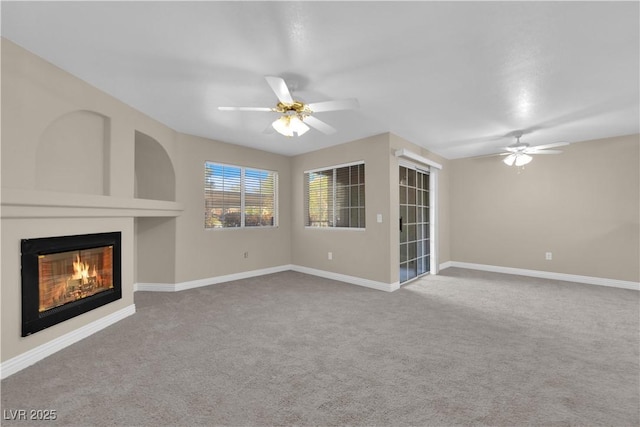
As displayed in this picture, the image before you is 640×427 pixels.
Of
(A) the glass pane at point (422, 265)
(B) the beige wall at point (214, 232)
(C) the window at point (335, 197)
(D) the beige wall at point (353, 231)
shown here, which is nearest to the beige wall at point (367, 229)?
(D) the beige wall at point (353, 231)

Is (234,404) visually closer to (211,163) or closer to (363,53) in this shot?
(363,53)

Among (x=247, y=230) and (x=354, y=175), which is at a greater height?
(x=354, y=175)

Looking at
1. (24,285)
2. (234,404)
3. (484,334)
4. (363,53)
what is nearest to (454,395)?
(484,334)

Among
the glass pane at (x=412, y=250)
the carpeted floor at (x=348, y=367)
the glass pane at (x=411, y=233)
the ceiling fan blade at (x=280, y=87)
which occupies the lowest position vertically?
the carpeted floor at (x=348, y=367)

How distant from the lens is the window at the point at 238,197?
16.0 feet

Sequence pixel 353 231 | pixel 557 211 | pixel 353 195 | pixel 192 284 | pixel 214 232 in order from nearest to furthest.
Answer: pixel 192 284, pixel 214 232, pixel 353 231, pixel 353 195, pixel 557 211

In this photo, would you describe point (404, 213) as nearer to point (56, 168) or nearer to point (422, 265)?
point (422, 265)

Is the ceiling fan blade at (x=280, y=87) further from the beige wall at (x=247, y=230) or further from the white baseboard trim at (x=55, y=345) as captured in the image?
the white baseboard trim at (x=55, y=345)

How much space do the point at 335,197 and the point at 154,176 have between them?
309 centimetres

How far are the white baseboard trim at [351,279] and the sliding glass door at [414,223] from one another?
Answer: 486mm

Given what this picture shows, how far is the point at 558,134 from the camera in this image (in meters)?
4.47

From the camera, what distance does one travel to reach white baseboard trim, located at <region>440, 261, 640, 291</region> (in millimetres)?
4582

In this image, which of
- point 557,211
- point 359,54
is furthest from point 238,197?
point 557,211

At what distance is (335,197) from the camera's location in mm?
5320
